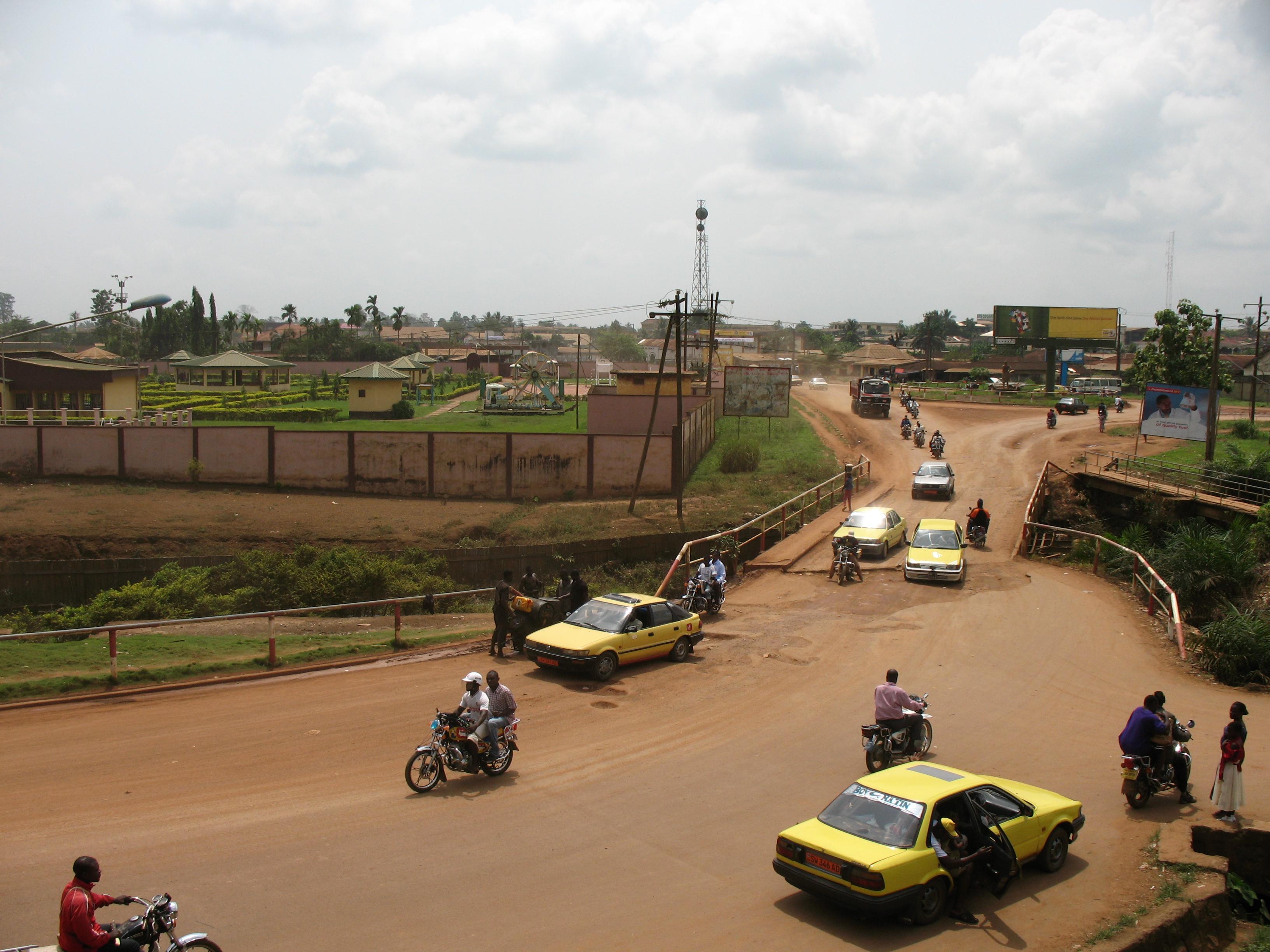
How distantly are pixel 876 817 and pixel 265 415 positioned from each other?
2345 inches

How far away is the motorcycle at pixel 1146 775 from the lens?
11070 mm

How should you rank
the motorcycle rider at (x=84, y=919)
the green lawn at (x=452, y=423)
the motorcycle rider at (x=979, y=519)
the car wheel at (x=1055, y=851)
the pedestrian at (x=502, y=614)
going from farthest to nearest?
the green lawn at (x=452, y=423)
the motorcycle rider at (x=979, y=519)
the pedestrian at (x=502, y=614)
the car wheel at (x=1055, y=851)
the motorcycle rider at (x=84, y=919)

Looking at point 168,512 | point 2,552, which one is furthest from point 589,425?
point 2,552

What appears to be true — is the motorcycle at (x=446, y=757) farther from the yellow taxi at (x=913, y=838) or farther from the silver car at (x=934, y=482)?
the silver car at (x=934, y=482)

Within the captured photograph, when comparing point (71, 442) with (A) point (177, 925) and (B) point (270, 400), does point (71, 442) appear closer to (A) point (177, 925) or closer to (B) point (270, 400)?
(B) point (270, 400)

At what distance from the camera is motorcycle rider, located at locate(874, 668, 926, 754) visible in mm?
12430

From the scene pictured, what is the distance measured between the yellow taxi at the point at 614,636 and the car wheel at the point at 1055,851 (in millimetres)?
8162

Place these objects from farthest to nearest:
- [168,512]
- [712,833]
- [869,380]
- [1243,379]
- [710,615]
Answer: [1243,379] < [869,380] < [168,512] < [710,615] < [712,833]

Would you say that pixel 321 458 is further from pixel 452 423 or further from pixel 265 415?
pixel 265 415

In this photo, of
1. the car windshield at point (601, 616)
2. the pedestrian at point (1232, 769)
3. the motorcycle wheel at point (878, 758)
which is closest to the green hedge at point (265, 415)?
the car windshield at point (601, 616)

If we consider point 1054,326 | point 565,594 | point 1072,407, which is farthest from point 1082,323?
point 565,594

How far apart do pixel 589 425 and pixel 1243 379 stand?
6536cm

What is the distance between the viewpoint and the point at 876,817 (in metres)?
8.77

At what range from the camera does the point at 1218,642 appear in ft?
59.1
